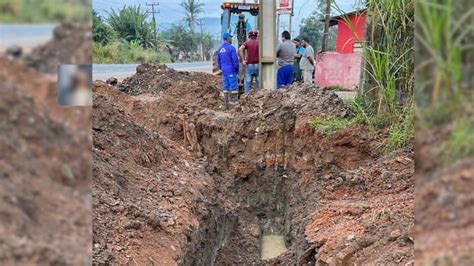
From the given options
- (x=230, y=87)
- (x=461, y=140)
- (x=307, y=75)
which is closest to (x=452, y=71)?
(x=461, y=140)

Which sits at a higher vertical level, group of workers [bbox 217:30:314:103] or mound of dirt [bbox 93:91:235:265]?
group of workers [bbox 217:30:314:103]

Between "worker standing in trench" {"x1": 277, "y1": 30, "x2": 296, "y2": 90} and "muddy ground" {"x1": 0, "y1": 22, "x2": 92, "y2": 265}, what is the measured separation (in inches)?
455

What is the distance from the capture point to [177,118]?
10.5 m

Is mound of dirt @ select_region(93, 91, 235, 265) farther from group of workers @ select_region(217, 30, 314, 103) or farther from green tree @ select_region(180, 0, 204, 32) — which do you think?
green tree @ select_region(180, 0, 204, 32)

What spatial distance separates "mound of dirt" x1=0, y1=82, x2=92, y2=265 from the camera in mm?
1272

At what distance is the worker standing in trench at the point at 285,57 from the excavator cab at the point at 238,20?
2.28 metres

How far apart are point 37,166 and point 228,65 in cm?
1072

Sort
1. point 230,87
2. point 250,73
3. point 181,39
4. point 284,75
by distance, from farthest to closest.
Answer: point 181,39, point 284,75, point 230,87, point 250,73

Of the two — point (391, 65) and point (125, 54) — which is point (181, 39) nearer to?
point (125, 54)

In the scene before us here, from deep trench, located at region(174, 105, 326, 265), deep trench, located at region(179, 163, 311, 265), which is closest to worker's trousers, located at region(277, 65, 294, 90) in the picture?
deep trench, located at region(174, 105, 326, 265)

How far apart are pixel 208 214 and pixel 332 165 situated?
6.73 ft

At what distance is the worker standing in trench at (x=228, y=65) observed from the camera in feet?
38.9

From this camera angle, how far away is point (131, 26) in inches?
1484

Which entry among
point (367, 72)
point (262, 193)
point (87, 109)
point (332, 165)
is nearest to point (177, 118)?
point (262, 193)
